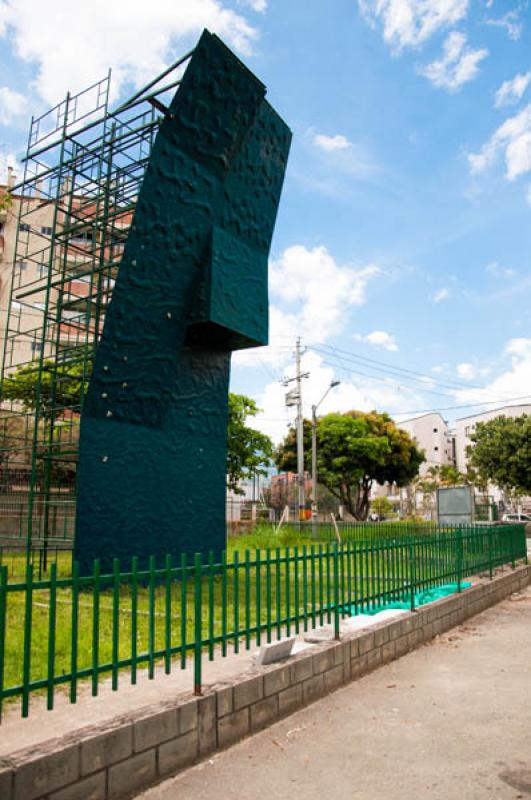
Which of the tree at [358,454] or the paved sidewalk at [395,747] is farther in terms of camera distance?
the tree at [358,454]

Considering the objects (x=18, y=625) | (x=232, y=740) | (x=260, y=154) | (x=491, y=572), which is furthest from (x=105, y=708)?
(x=260, y=154)

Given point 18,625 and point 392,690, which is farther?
point 18,625

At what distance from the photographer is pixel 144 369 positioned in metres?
11.1

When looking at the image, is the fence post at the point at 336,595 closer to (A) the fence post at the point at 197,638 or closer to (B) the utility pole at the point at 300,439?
(A) the fence post at the point at 197,638

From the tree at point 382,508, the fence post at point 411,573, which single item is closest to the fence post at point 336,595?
the fence post at point 411,573

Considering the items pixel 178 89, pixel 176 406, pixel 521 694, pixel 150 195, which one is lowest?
pixel 521 694

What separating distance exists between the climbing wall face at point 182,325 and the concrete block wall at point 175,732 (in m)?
5.48

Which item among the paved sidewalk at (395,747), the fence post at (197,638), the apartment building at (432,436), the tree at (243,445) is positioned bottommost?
the paved sidewalk at (395,747)

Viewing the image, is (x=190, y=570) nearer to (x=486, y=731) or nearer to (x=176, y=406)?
(x=486, y=731)

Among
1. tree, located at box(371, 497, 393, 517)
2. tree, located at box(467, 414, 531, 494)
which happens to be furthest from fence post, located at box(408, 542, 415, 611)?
tree, located at box(371, 497, 393, 517)

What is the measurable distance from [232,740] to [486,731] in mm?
2003

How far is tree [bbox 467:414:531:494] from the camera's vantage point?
38.6m

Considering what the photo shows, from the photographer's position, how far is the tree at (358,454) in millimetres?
42656

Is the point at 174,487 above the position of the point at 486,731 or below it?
above
